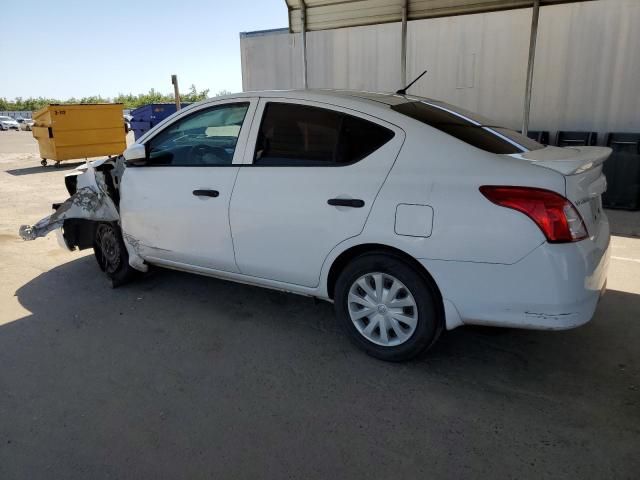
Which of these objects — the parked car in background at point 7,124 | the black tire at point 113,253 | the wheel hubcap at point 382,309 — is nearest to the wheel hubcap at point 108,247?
the black tire at point 113,253

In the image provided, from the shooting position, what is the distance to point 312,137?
3.28m

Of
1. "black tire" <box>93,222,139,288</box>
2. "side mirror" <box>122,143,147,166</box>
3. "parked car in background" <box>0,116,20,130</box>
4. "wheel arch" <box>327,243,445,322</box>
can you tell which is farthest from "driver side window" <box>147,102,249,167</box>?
"parked car in background" <box>0,116,20,130</box>

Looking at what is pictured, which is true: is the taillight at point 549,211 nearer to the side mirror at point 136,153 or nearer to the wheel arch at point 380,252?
the wheel arch at point 380,252

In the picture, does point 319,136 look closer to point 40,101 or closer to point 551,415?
point 551,415

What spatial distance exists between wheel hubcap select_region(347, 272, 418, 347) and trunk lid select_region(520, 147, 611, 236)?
1.03m

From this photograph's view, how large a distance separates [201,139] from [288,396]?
2.10m

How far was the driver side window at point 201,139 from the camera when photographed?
3.64 meters

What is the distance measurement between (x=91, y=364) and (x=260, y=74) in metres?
10.4

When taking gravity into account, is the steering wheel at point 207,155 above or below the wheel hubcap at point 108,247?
above

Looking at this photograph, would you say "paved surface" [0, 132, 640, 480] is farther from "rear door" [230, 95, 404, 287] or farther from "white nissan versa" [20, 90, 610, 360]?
"rear door" [230, 95, 404, 287]

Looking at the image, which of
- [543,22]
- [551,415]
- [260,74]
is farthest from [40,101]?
[551,415]

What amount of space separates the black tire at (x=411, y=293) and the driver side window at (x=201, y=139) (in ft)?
4.12

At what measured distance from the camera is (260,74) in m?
12.4

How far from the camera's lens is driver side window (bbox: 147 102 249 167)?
3.64 meters
